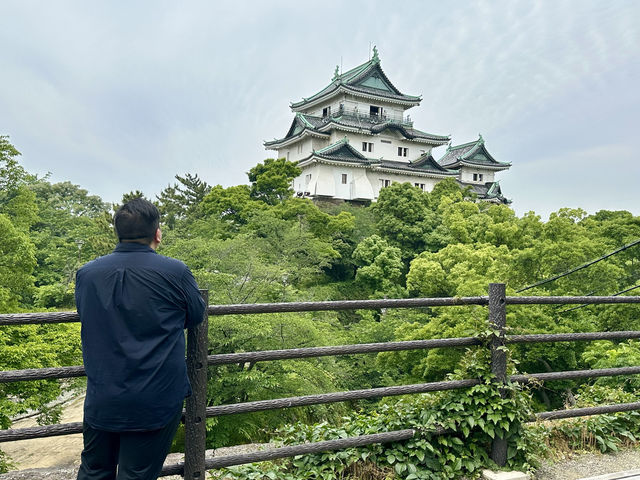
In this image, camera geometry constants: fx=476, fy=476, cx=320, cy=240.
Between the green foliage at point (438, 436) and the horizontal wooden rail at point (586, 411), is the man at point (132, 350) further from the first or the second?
the horizontal wooden rail at point (586, 411)

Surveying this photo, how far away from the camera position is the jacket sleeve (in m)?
1.90

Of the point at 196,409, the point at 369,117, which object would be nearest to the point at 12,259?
the point at 196,409

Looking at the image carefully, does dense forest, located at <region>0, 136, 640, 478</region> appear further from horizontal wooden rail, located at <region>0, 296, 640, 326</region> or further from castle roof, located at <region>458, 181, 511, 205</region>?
castle roof, located at <region>458, 181, 511, 205</region>

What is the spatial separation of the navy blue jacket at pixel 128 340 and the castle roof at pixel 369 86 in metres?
34.1

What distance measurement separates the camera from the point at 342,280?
2408cm

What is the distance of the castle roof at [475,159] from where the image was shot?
38906 mm

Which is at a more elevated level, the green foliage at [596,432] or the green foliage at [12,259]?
the green foliage at [12,259]

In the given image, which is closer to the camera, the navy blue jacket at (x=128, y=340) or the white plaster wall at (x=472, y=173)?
the navy blue jacket at (x=128, y=340)

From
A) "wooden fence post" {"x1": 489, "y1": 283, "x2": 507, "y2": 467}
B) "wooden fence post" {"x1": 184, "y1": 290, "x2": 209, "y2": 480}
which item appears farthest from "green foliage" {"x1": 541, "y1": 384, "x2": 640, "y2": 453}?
"wooden fence post" {"x1": 184, "y1": 290, "x2": 209, "y2": 480}

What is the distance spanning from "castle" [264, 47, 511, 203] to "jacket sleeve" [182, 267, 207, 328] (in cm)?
2926

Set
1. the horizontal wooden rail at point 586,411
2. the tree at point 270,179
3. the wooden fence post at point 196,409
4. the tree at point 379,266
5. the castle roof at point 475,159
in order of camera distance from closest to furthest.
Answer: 1. the wooden fence post at point 196,409
2. the horizontal wooden rail at point 586,411
3. the tree at point 379,266
4. the tree at point 270,179
5. the castle roof at point 475,159

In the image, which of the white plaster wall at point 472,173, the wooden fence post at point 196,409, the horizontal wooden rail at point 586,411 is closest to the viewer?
the wooden fence post at point 196,409

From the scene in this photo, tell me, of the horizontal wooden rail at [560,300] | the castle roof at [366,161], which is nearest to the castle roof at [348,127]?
the castle roof at [366,161]

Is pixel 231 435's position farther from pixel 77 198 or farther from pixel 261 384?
pixel 77 198
